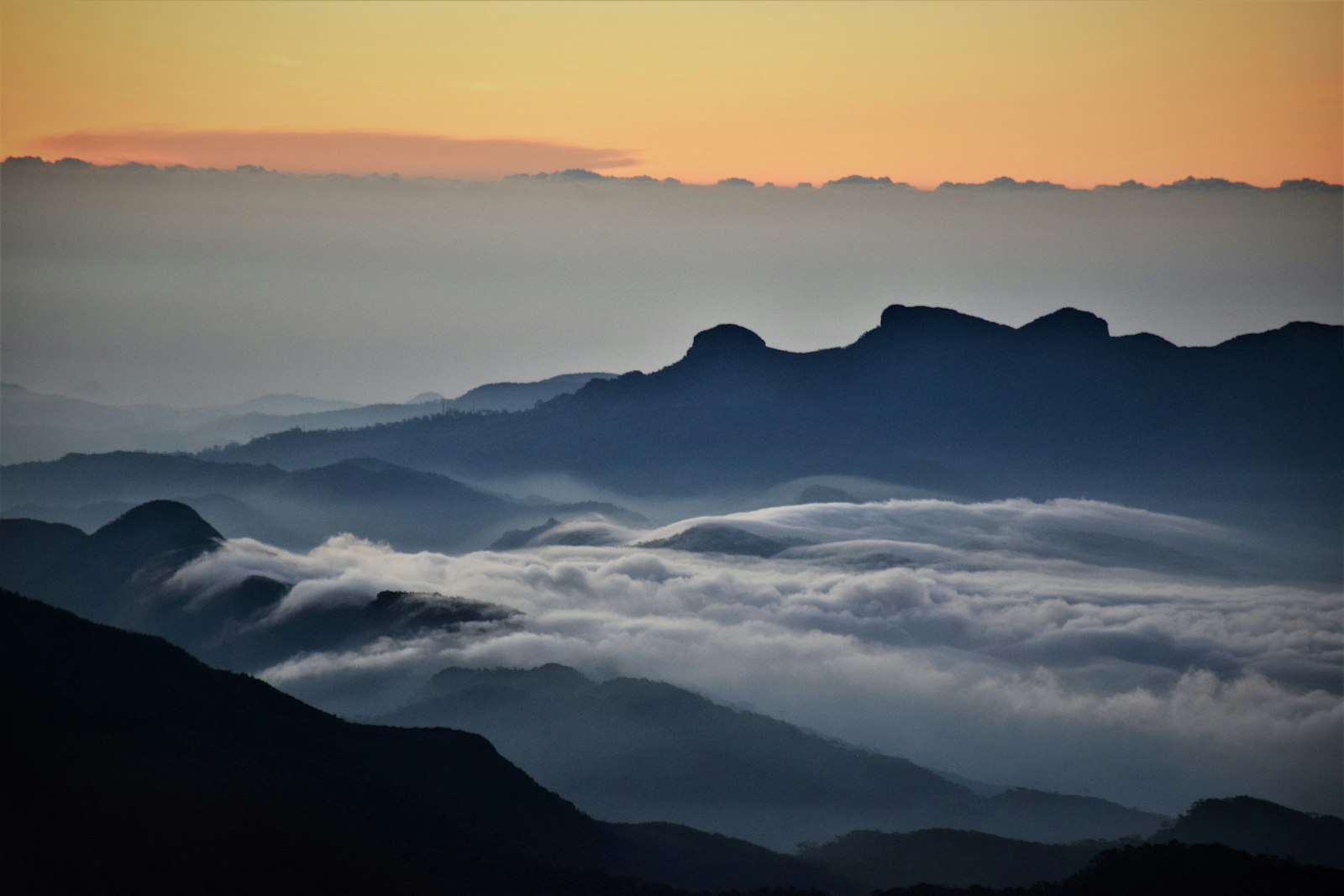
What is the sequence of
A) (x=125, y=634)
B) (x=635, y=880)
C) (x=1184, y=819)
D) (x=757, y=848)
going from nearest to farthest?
1. (x=635, y=880)
2. (x=125, y=634)
3. (x=757, y=848)
4. (x=1184, y=819)

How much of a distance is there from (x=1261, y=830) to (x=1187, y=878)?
198 ft

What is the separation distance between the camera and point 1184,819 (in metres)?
174

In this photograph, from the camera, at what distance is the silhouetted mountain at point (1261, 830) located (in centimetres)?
16912

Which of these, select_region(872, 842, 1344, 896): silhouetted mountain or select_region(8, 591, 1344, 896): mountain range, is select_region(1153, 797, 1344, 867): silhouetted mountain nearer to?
select_region(8, 591, 1344, 896): mountain range

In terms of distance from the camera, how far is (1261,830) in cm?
17425

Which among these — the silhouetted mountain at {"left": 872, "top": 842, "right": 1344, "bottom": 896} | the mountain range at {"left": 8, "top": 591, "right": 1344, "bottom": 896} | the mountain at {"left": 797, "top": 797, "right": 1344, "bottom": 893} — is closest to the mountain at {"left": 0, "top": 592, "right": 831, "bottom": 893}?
the mountain range at {"left": 8, "top": 591, "right": 1344, "bottom": 896}

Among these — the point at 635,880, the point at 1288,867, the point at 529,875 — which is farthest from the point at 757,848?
the point at 1288,867

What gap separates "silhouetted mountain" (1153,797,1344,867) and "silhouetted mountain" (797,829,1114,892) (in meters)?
15.5

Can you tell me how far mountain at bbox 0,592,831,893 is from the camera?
9450cm

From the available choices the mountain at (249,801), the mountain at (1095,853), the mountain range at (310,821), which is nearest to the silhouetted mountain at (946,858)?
the mountain at (1095,853)

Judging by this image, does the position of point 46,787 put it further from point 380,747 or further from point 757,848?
point 757,848

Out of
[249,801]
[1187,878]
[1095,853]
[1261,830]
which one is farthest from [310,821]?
[1261,830]

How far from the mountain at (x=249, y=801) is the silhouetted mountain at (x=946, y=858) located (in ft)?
38.4

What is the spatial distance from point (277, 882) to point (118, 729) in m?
21.4
